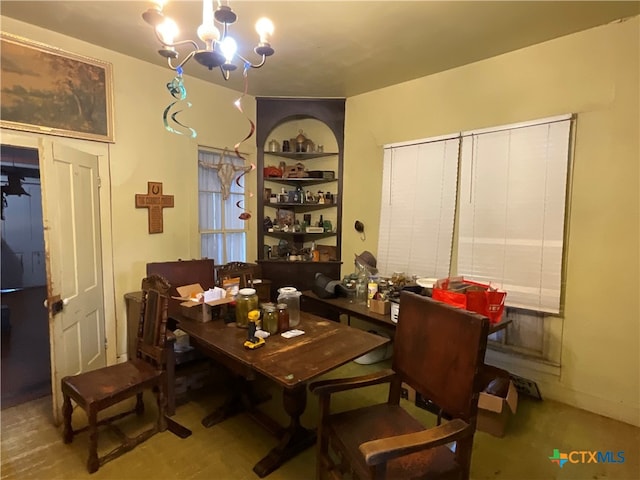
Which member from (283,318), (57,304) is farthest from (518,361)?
(57,304)

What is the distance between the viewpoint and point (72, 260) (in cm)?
248

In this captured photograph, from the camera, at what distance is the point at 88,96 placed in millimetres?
2783

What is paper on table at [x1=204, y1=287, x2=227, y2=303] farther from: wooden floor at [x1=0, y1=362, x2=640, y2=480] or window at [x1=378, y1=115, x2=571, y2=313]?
window at [x1=378, y1=115, x2=571, y2=313]

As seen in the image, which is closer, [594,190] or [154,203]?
[594,190]

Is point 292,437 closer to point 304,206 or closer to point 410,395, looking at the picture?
point 410,395

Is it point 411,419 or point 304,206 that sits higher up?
point 304,206

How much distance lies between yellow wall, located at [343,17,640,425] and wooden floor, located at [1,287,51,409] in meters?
4.04

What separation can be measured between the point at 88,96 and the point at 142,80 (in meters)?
0.50

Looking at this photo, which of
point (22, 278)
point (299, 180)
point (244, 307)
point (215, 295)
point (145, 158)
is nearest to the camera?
point (244, 307)

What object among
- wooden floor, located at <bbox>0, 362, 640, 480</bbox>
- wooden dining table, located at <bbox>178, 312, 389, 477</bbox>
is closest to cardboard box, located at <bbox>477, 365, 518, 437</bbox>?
wooden floor, located at <bbox>0, 362, 640, 480</bbox>

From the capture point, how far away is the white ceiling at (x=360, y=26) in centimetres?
223

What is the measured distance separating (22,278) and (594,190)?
7.38 m

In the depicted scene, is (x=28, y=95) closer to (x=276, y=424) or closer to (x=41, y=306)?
(x=276, y=424)

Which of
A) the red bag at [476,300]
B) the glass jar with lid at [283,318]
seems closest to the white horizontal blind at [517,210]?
the red bag at [476,300]
